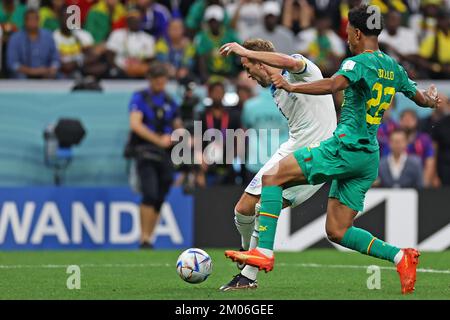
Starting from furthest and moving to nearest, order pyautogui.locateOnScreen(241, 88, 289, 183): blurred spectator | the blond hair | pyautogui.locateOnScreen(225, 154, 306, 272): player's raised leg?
pyautogui.locateOnScreen(241, 88, 289, 183): blurred spectator, the blond hair, pyautogui.locateOnScreen(225, 154, 306, 272): player's raised leg

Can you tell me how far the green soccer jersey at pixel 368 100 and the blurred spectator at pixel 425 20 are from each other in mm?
10002

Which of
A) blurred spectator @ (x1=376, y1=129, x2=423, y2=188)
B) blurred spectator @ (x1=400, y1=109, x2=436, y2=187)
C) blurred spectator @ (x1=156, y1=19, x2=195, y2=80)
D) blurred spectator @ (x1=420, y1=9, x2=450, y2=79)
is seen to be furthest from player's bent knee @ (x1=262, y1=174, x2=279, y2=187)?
blurred spectator @ (x1=420, y1=9, x2=450, y2=79)

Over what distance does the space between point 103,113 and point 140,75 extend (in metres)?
1.27

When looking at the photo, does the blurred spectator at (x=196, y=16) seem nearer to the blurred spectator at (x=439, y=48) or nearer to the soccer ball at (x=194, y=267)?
the blurred spectator at (x=439, y=48)

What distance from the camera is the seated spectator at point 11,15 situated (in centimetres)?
1798

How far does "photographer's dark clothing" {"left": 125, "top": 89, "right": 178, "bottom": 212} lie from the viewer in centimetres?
1580

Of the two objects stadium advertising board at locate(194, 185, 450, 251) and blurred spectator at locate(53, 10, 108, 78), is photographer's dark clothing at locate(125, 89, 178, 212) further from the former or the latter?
blurred spectator at locate(53, 10, 108, 78)

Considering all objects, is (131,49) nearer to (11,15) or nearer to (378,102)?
(11,15)

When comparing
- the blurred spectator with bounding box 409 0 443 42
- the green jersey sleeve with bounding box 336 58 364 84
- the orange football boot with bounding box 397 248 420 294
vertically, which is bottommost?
the orange football boot with bounding box 397 248 420 294

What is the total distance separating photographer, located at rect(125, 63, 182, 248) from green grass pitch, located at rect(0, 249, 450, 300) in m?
0.79

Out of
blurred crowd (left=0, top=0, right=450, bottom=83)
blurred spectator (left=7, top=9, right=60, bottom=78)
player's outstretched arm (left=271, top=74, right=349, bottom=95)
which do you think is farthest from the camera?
blurred crowd (left=0, top=0, right=450, bottom=83)

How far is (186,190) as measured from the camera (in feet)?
53.2

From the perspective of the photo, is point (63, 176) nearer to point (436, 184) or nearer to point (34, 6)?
point (34, 6)

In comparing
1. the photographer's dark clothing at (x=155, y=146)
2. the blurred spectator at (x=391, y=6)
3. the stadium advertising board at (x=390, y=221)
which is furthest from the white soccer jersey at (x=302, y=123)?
the blurred spectator at (x=391, y=6)
